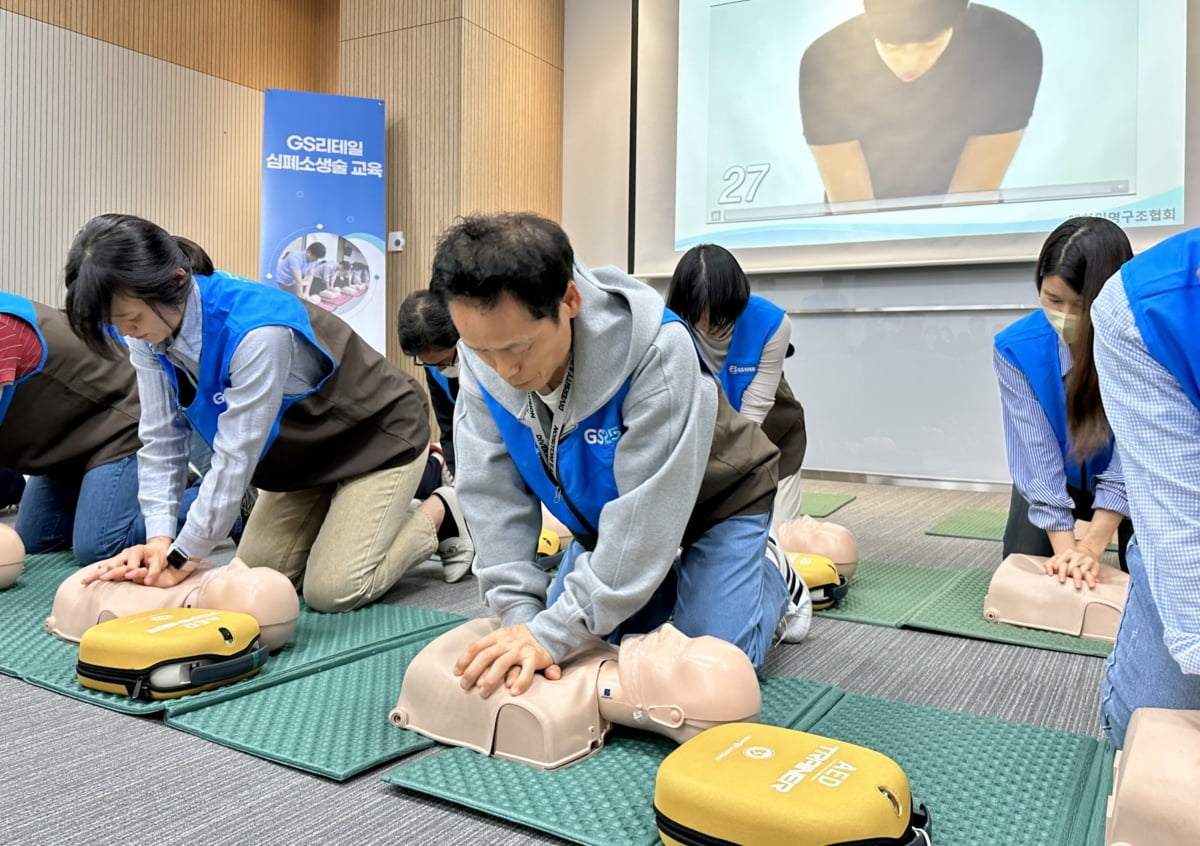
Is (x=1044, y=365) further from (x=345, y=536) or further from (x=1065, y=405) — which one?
(x=345, y=536)

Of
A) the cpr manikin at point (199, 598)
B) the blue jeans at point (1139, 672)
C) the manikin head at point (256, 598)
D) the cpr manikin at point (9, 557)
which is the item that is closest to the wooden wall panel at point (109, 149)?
the cpr manikin at point (9, 557)

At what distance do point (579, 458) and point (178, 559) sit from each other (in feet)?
2.80

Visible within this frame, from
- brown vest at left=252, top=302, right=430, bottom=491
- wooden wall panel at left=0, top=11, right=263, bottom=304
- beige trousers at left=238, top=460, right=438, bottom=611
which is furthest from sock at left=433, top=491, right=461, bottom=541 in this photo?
wooden wall panel at left=0, top=11, right=263, bottom=304

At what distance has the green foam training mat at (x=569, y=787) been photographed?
1046mm

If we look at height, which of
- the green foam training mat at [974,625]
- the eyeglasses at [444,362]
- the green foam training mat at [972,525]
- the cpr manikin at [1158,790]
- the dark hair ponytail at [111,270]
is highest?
the dark hair ponytail at [111,270]

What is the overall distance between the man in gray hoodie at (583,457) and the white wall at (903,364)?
3039mm

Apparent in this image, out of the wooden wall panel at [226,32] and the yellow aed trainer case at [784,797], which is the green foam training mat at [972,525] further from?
the wooden wall panel at [226,32]

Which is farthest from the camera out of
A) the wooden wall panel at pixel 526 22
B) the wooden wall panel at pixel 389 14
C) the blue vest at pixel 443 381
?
the wooden wall panel at pixel 526 22

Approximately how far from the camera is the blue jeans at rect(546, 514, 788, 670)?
1.47 m

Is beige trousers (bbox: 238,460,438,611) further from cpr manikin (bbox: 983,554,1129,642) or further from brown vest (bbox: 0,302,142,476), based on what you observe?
cpr manikin (bbox: 983,554,1129,642)

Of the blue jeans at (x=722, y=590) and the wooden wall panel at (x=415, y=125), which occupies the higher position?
the wooden wall panel at (x=415, y=125)

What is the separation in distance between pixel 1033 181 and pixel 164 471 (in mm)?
3583

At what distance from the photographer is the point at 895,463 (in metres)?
4.43

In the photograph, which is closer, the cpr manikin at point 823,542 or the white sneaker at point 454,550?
the cpr manikin at point 823,542
